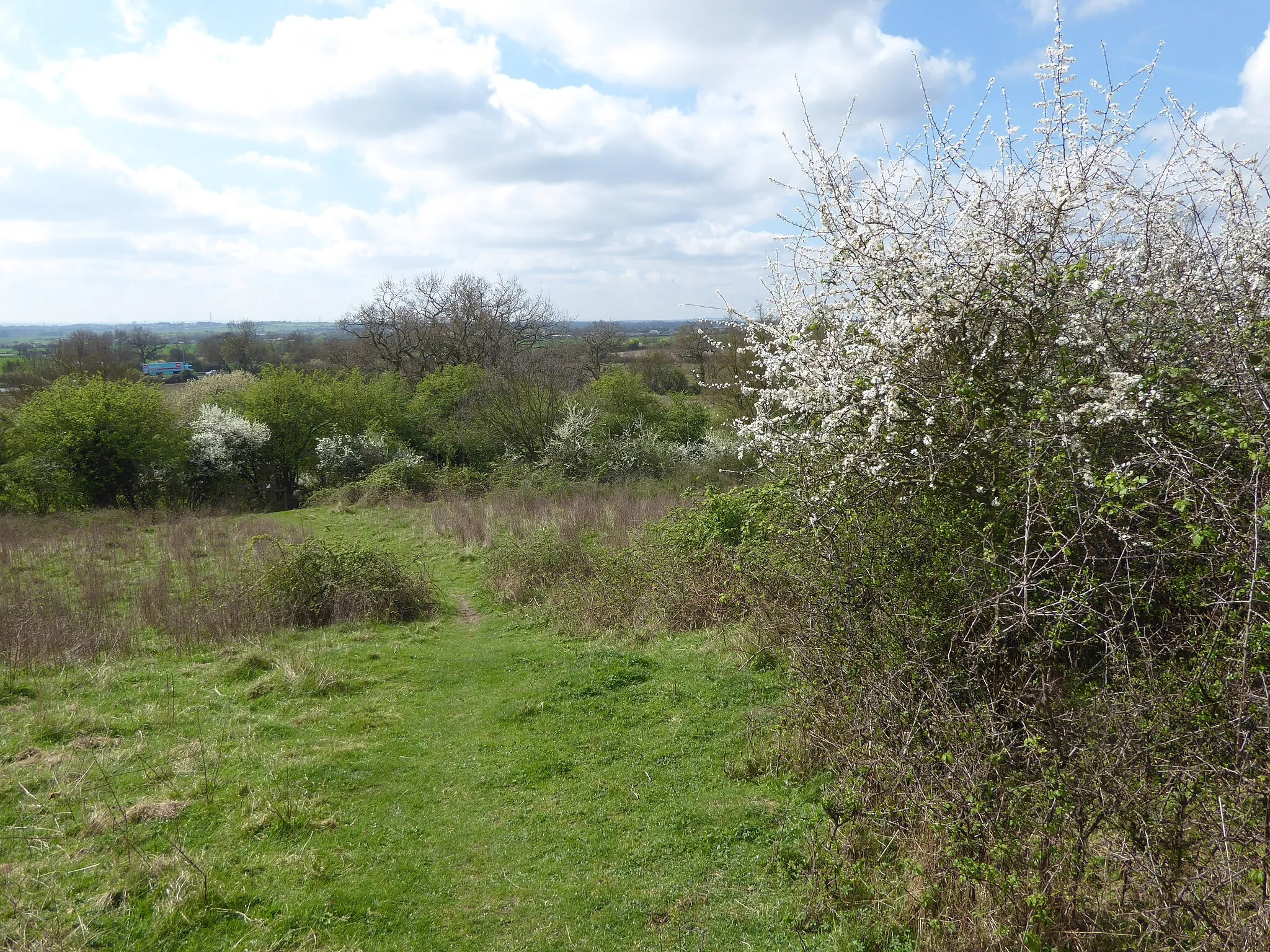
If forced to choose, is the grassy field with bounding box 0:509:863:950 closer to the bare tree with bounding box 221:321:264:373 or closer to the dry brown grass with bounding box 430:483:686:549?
the dry brown grass with bounding box 430:483:686:549

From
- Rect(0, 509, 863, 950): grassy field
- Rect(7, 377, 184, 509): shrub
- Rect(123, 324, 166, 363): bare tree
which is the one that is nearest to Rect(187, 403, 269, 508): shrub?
Rect(7, 377, 184, 509): shrub

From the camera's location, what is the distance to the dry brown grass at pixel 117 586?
886cm

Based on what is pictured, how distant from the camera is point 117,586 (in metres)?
11.9

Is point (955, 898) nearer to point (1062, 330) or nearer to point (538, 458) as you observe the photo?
point (1062, 330)

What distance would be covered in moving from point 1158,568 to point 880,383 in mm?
1831

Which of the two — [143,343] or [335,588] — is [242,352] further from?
[335,588]

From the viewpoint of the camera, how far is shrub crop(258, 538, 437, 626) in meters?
10.9

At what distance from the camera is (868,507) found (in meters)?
4.96

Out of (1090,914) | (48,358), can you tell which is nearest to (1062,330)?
(1090,914)

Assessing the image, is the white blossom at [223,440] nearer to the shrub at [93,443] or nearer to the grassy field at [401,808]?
the shrub at [93,443]

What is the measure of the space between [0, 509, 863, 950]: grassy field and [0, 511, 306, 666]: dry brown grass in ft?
2.76

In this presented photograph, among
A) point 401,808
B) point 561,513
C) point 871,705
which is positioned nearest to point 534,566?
point 561,513

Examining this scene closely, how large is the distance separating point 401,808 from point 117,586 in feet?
30.6

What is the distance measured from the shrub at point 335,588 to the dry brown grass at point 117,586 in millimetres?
444
